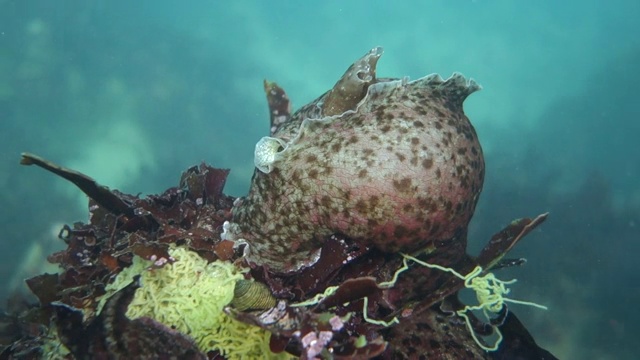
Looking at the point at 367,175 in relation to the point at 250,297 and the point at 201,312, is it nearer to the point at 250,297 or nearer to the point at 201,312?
the point at 250,297

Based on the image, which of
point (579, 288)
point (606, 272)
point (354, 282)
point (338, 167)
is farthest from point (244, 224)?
point (606, 272)

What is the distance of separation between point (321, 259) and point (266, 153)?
2.96 feet

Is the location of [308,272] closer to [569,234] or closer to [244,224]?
[244,224]

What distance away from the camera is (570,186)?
16.5 metres

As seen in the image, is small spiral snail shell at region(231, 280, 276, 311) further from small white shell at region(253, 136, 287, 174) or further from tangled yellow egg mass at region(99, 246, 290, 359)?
small white shell at region(253, 136, 287, 174)

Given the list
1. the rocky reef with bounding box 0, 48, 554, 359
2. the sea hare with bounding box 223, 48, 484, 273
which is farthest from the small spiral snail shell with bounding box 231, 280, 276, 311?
the sea hare with bounding box 223, 48, 484, 273

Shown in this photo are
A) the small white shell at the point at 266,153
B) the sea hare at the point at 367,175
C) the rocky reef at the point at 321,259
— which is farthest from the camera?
the small white shell at the point at 266,153

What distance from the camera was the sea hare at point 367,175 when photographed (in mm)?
2768

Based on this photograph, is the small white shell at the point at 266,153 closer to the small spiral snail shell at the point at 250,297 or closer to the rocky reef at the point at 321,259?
the rocky reef at the point at 321,259

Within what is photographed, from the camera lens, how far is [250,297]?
266cm

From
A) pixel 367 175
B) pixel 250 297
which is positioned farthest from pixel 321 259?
pixel 367 175

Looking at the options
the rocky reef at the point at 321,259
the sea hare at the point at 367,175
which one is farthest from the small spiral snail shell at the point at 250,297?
the sea hare at the point at 367,175

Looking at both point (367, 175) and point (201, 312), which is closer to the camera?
point (201, 312)

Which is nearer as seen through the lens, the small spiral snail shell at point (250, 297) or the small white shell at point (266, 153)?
the small spiral snail shell at point (250, 297)
